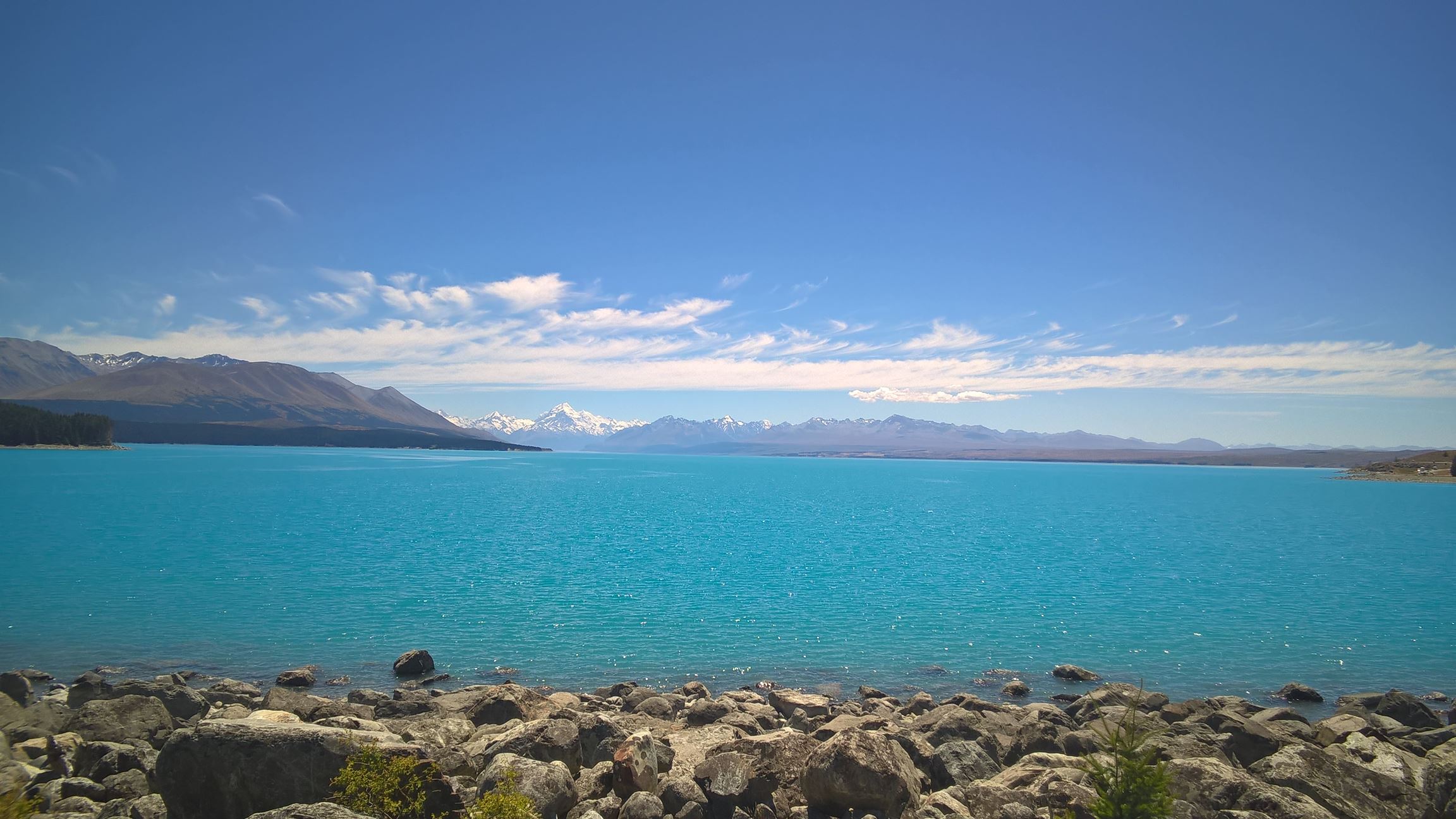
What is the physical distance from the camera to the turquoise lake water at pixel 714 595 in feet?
85.0

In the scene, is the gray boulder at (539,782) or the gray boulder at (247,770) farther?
the gray boulder at (539,782)

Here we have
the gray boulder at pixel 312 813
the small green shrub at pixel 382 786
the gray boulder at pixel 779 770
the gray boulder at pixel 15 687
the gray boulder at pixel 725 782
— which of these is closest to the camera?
the gray boulder at pixel 312 813

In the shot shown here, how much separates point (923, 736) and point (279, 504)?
84078 millimetres

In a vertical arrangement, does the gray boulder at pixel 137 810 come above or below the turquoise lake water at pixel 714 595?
above

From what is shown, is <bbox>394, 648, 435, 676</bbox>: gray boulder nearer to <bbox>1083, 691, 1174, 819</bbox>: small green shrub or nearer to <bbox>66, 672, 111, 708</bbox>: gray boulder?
<bbox>66, 672, 111, 708</bbox>: gray boulder

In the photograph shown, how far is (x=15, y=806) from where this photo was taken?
27.6 ft

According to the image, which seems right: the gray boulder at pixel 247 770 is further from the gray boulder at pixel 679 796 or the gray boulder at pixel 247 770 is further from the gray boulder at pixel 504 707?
the gray boulder at pixel 504 707

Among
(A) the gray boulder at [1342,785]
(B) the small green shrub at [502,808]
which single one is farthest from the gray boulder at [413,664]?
(A) the gray boulder at [1342,785]

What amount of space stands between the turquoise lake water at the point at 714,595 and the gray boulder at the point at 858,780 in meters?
12.2

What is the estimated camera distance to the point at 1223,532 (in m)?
74.9

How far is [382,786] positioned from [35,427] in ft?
807

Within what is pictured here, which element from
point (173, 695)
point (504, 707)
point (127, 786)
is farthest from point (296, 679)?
point (127, 786)

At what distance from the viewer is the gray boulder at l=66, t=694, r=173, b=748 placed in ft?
47.8

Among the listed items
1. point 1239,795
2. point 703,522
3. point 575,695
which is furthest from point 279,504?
point 1239,795
